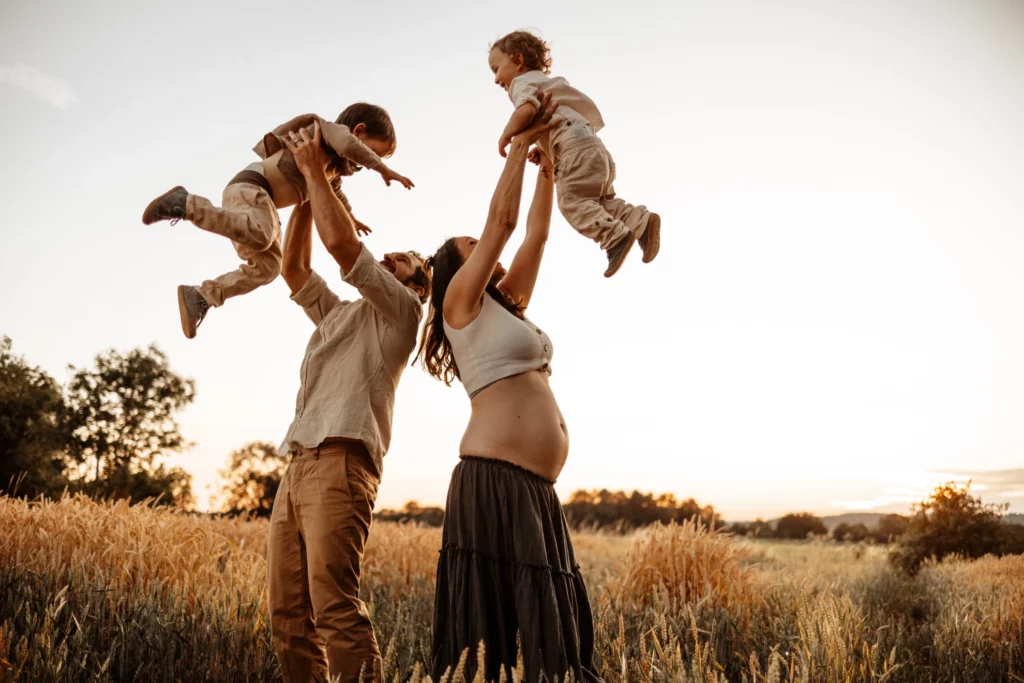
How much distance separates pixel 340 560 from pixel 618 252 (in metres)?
1.74

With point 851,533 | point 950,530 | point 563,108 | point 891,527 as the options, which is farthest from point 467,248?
point 851,533

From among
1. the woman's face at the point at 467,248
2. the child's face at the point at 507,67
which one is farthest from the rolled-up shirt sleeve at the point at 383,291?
the child's face at the point at 507,67

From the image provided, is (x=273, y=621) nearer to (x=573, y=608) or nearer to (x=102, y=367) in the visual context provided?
(x=573, y=608)

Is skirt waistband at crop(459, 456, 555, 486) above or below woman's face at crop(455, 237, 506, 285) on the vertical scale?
below

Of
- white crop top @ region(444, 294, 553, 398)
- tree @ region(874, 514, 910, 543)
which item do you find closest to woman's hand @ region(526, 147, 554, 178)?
white crop top @ region(444, 294, 553, 398)

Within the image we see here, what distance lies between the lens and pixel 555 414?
9.43 feet

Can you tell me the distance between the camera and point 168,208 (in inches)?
130

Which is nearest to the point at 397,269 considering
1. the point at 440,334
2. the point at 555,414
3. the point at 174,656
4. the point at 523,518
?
the point at 440,334

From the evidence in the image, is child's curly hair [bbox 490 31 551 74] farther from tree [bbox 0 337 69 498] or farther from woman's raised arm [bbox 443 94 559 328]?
tree [bbox 0 337 69 498]

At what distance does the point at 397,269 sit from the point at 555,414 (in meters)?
1.25

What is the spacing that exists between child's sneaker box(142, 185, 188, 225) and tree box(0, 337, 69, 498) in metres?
6.74

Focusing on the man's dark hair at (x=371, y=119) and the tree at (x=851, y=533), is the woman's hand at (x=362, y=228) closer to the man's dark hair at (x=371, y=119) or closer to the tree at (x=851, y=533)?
the man's dark hair at (x=371, y=119)

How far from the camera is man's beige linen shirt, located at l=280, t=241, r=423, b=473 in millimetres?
3113

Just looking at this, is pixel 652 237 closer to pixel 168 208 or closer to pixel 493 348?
pixel 493 348
